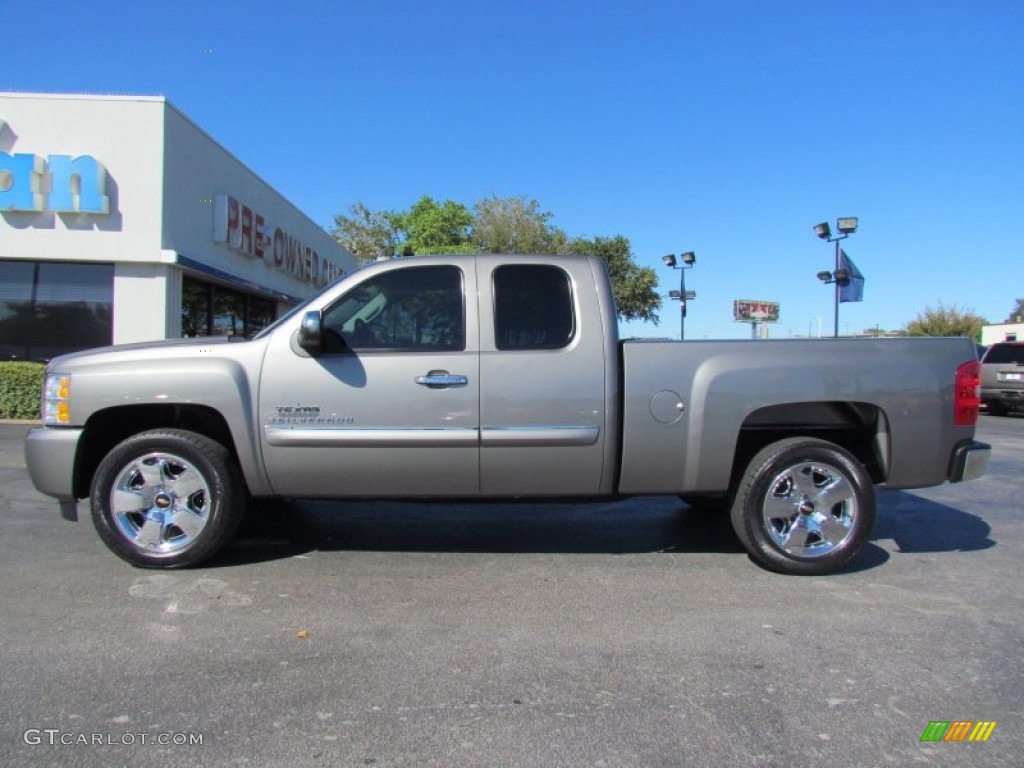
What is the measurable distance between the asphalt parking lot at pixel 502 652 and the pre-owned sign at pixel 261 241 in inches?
376

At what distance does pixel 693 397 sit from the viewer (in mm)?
4285

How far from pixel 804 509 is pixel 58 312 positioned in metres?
13.5

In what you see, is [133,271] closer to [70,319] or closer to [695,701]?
[70,319]

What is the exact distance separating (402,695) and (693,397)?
2398mm

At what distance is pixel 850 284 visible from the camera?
14180 millimetres

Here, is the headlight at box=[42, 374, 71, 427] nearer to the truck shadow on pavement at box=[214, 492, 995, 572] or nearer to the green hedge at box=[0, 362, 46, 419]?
the truck shadow on pavement at box=[214, 492, 995, 572]

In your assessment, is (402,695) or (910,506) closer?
(402,695)

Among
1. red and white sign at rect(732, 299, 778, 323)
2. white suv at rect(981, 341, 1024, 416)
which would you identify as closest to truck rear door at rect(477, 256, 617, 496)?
white suv at rect(981, 341, 1024, 416)

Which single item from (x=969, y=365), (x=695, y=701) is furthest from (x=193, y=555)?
(x=969, y=365)

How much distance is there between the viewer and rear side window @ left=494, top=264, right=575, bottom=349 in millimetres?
4359

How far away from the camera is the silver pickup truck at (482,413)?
13.9 feet

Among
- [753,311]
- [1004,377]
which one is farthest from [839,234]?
[753,311]

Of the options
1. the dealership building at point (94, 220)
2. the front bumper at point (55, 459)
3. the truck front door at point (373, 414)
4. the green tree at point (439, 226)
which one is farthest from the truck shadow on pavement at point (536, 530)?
the green tree at point (439, 226)

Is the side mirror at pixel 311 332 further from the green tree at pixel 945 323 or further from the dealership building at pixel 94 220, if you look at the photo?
the green tree at pixel 945 323
